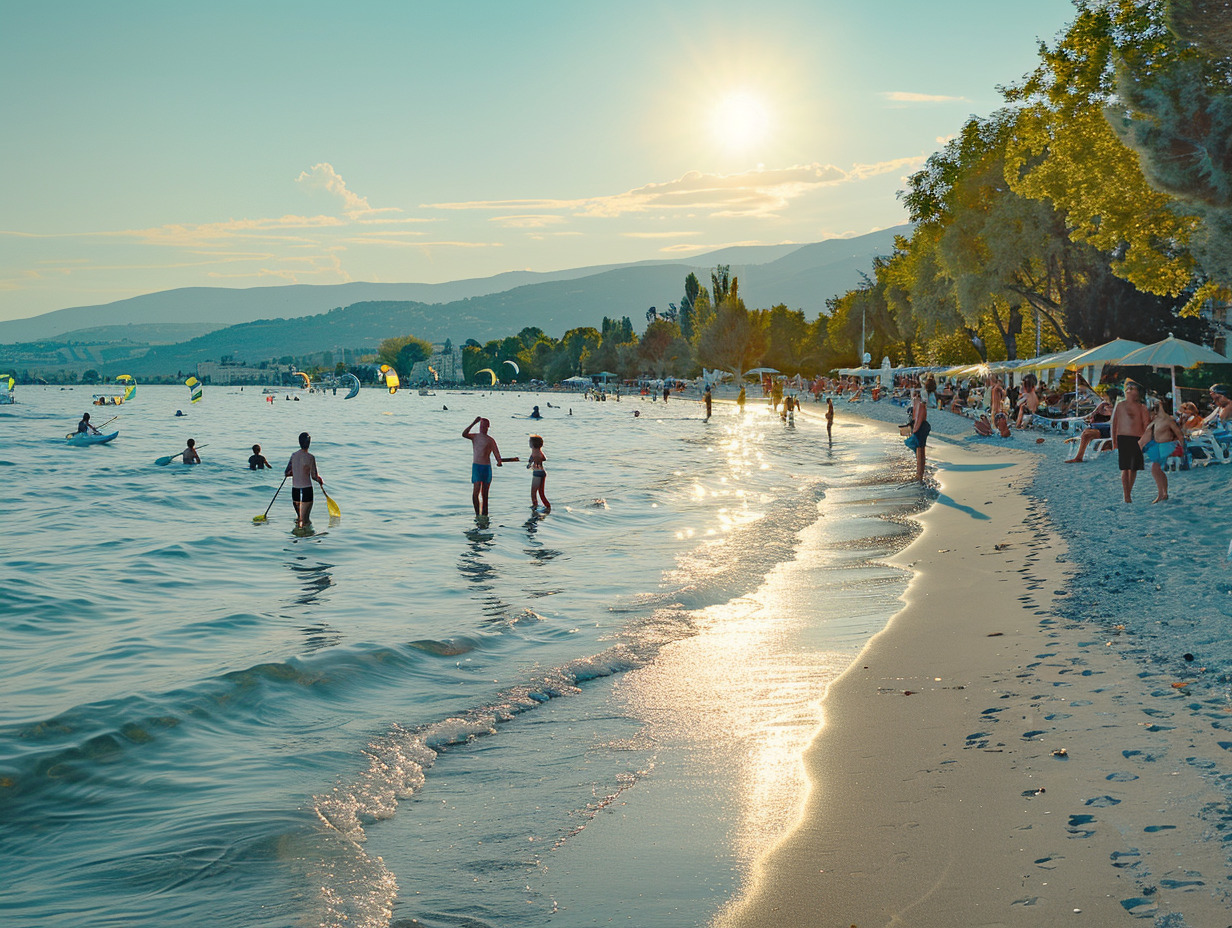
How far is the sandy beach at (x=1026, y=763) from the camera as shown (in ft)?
12.6

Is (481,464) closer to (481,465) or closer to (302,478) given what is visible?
(481,465)

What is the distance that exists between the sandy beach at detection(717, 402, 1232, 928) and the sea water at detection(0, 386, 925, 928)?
0.35m

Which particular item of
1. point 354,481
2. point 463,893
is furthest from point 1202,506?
point 354,481

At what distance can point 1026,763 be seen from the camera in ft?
17.0

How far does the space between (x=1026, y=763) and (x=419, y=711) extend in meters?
4.64

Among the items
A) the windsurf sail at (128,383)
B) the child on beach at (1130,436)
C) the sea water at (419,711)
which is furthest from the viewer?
the windsurf sail at (128,383)

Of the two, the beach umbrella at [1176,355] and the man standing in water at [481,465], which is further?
the beach umbrella at [1176,355]

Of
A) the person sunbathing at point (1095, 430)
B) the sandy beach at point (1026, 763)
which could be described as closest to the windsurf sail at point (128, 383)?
the person sunbathing at point (1095, 430)

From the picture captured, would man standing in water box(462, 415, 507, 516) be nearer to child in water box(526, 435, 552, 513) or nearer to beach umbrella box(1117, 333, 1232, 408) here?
child in water box(526, 435, 552, 513)

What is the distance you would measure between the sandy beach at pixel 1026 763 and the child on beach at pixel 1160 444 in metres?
3.46

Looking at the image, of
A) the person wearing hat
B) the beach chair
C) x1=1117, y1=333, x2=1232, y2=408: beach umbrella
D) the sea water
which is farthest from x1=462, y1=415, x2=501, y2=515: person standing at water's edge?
x1=1117, y1=333, x2=1232, y2=408: beach umbrella

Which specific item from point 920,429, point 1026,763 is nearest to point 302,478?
point 920,429

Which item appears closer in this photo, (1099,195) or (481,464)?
(481,464)

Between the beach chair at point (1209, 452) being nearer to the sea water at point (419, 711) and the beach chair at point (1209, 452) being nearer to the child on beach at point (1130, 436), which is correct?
the child on beach at point (1130, 436)
